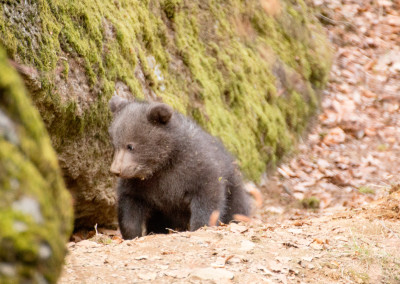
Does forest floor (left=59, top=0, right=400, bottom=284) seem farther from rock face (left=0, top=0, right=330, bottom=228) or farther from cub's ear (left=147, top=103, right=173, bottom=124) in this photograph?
cub's ear (left=147, top=103, right=173, bottom=124)

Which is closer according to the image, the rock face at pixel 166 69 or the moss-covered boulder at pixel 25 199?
the moss-covered boulder at pixel 25 199

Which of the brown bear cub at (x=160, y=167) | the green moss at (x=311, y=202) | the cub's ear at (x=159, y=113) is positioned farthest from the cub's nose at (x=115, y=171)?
the green moss at (x=311, y=202)

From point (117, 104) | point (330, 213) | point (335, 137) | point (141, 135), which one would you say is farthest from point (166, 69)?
point (335, 137)

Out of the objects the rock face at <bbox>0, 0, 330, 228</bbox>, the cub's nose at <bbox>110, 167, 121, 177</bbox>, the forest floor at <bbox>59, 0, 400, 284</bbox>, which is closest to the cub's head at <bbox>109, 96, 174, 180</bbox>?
the cub's nose at <bbox>110, 167, 121, 177</bbox>

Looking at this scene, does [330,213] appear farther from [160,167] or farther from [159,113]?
[159,113]

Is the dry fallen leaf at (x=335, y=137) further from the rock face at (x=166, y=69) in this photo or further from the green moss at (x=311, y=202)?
the green moss at (x=311, y=202)

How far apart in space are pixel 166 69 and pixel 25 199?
5.49 meters

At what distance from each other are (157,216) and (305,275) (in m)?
2.63

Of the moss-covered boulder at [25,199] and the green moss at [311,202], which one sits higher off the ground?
the moss-covered boulder at [25,199]

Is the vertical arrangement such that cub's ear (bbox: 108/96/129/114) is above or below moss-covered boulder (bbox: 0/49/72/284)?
below

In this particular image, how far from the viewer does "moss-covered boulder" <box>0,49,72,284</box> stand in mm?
1251

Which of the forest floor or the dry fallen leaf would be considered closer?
the forest floor

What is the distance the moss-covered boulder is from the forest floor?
1.45 m

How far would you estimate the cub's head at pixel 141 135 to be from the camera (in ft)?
16.0
